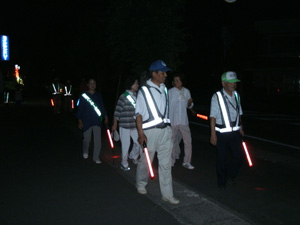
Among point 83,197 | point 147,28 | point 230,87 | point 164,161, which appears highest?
point 147,28

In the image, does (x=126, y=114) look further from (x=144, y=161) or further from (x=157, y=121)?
(x=157, y=121)

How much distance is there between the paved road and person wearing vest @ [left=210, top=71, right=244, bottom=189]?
65cm

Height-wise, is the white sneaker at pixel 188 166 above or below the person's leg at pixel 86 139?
below

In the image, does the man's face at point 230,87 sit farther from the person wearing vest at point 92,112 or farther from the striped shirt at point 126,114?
the person wearing vest at point 92,112

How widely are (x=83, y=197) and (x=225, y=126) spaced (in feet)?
7.58

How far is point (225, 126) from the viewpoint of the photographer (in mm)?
5750

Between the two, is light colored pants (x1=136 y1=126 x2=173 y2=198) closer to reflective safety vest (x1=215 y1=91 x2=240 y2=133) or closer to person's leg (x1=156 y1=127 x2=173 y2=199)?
person's leg (x1=156 y1=127 x2=173 y2=199)

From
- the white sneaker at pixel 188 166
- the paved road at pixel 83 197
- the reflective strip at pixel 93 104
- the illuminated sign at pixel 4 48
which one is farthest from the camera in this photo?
the illuminated sign at pixel 4 48

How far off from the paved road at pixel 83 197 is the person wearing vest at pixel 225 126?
65 cm

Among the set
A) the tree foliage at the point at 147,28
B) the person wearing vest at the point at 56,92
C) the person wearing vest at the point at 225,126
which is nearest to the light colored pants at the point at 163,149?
the person wearing vest at the point at 225,126

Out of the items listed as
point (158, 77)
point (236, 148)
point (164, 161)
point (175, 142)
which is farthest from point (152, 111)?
point (175, 142)

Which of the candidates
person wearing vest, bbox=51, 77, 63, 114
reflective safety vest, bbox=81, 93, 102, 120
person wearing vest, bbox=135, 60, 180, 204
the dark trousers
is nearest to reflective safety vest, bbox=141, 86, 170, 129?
person wearing vest, bbox=135, 60, 180, 204

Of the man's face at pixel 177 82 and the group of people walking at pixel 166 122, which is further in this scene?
the man's face at pixel 177 82

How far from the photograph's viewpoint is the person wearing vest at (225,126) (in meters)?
5.77
